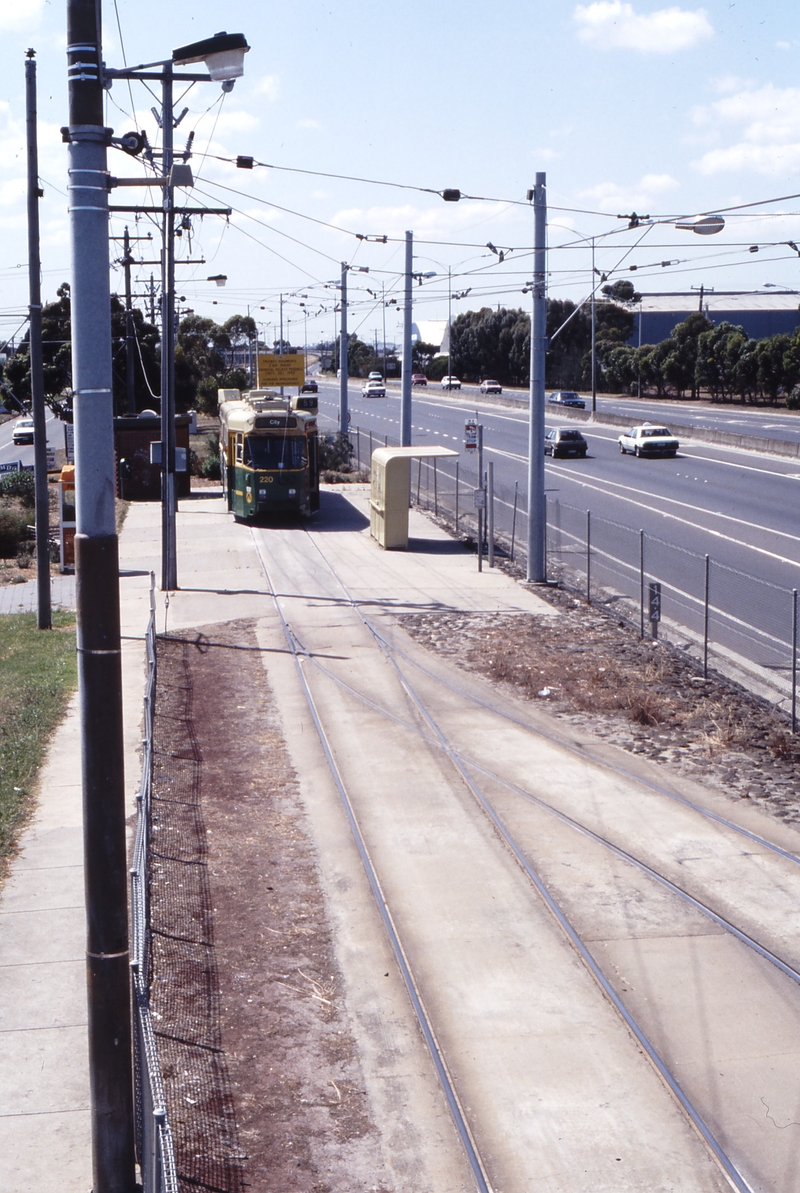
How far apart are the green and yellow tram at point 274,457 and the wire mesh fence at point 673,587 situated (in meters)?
4.47

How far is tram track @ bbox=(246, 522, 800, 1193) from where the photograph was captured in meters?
6.85

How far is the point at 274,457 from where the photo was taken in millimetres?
32688

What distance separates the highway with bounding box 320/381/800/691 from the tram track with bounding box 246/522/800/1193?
5.03m

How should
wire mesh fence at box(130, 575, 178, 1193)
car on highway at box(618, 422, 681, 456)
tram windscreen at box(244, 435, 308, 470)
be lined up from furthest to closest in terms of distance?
1. car on highway at box(618, 422, 681, 456)
2. tram windscreen at box(244, 435, 308, 470)
3. wire mesh fence at box(130, 575, 178, 1193)

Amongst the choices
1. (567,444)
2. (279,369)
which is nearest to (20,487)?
(279,369)

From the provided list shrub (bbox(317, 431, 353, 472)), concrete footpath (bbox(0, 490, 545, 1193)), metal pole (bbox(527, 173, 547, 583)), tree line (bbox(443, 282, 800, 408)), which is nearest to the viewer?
concrete footpath (bbox(0, 490, 545, 1193))

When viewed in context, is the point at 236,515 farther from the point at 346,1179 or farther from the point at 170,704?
the point at 346,1179

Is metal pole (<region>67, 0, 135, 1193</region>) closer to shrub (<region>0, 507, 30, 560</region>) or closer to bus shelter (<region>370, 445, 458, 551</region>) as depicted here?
bus shelter (<region>370, 445, 458, 551</region>)

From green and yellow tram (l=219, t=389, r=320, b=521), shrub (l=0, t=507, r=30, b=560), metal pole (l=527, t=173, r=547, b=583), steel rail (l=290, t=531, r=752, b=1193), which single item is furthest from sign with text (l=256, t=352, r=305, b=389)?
steel rail (l=290, t=531, r=752, b=1193)

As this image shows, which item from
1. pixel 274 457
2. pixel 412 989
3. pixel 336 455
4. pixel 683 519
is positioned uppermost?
pixel 274 457

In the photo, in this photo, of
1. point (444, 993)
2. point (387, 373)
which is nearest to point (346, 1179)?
point (444, 993)

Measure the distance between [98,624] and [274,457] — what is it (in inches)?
1079

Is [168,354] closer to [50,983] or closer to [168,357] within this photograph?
[168,357]

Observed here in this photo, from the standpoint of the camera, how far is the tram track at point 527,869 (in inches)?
270
